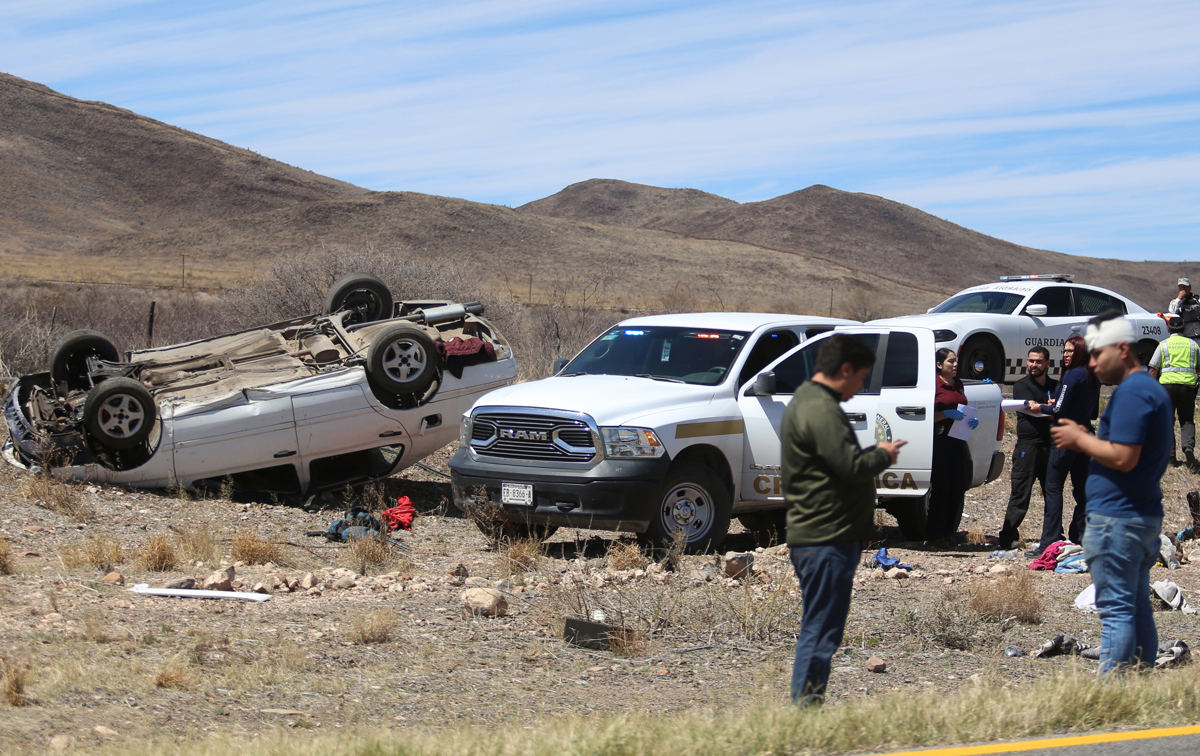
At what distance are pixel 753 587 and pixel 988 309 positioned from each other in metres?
10.9

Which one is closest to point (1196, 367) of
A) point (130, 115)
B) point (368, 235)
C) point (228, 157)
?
point (368, 235)

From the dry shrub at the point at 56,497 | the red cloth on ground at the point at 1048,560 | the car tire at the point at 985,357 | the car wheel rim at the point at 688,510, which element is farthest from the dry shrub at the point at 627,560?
the car tire at the point at 985,357

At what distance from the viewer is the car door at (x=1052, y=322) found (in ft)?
55.2

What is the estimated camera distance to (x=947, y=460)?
9852 millimetres

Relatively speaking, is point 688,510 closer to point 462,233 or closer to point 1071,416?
point 1071,416

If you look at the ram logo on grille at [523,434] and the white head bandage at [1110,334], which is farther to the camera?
the ram logo on grille at [523,434]

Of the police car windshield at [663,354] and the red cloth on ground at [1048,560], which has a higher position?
the police car windshield at [663,354]

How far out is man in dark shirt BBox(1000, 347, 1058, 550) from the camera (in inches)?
372

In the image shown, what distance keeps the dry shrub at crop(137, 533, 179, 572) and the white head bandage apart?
656 centimetres

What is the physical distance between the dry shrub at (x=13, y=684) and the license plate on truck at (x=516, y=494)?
383 centimetres

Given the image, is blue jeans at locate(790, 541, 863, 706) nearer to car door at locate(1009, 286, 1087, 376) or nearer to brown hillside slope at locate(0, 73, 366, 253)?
car door at locate(1009, 286, 1087, 376)

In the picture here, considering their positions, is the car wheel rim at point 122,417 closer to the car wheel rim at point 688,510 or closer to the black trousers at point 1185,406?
the car wheel rim at point 688,510

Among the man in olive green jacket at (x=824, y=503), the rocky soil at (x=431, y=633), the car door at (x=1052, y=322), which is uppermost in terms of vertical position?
the car door at (x=1052, y=322)

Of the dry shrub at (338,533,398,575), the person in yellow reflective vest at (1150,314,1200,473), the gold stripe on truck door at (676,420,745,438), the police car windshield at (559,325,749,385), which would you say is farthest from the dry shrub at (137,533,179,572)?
the person in yellow reflective vest at (1150,314,1200,473)
